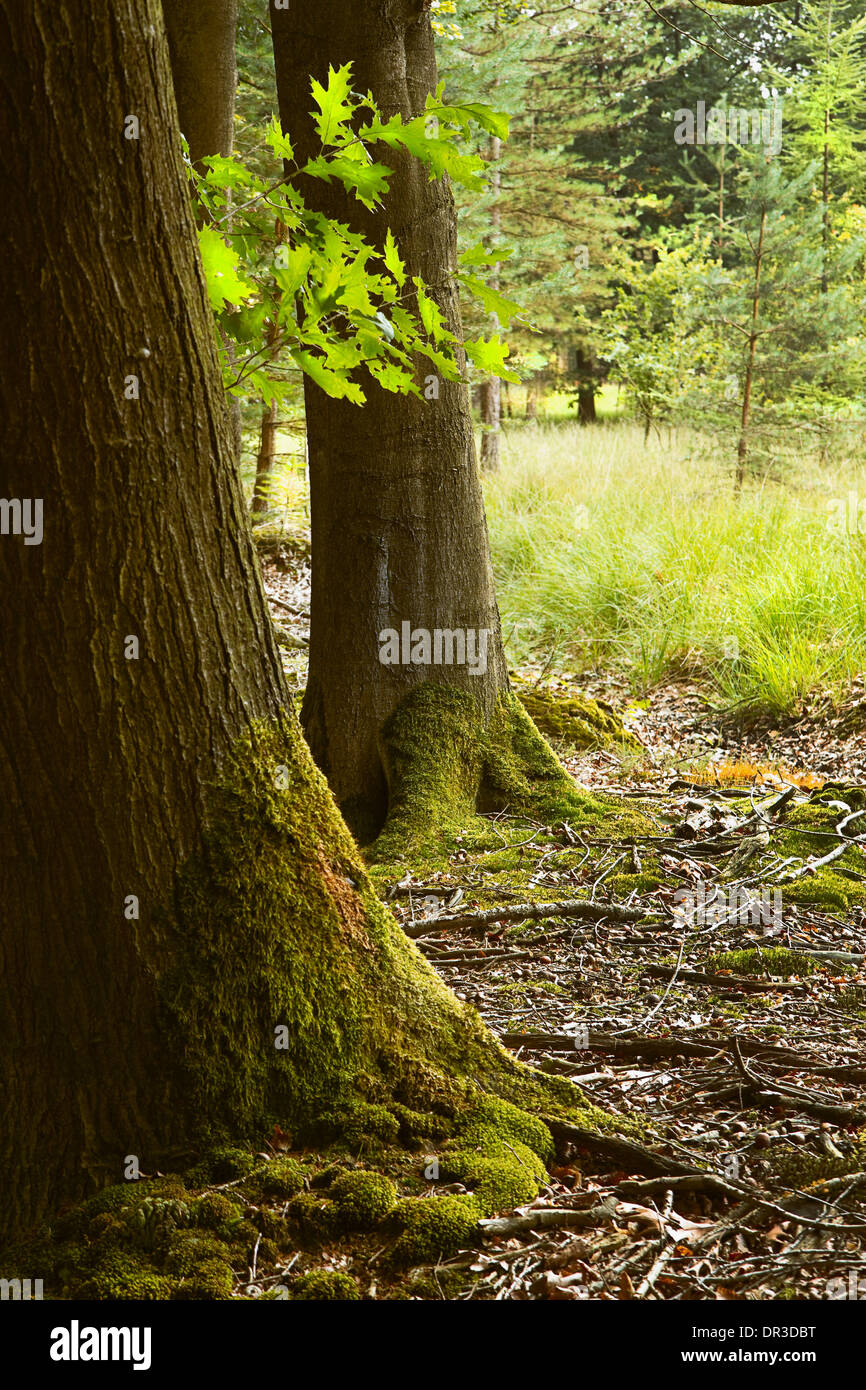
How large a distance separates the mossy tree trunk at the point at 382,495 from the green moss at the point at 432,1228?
2.21m

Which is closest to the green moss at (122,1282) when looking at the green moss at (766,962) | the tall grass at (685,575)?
the green moss at (766,962)

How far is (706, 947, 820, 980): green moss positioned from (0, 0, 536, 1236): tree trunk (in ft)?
4.40

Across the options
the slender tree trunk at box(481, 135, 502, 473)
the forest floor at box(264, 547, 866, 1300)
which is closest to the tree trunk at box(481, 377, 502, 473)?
the slender tree trunk at box(481, 135, 502, 473)

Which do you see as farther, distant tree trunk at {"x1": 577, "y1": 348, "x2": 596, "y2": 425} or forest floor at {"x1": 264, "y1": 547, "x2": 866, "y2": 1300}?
distant tree trunk at {"x1": 577, "y1": 348, "x2": 596, "y2": 425}

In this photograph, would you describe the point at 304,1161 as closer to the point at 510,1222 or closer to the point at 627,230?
the point at 510,1222

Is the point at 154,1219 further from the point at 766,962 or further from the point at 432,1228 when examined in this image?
the point at 766,962

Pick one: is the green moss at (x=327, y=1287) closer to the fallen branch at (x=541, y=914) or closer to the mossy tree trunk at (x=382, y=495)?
the fallen branch at (x=541, y=914)

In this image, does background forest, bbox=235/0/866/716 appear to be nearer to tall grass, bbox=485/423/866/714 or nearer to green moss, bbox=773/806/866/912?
tall grass, bbox=485/423/866/714

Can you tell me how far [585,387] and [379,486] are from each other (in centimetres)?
2271

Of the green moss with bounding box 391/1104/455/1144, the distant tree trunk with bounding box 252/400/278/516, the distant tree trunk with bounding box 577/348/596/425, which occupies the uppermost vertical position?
the distant tree trunk with bounding box 577/348/596/425

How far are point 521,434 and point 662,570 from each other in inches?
282

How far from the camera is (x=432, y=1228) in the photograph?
1.82 meters

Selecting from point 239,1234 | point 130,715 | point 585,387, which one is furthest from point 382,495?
point 585,387

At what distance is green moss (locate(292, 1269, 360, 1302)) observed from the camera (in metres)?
1.70
